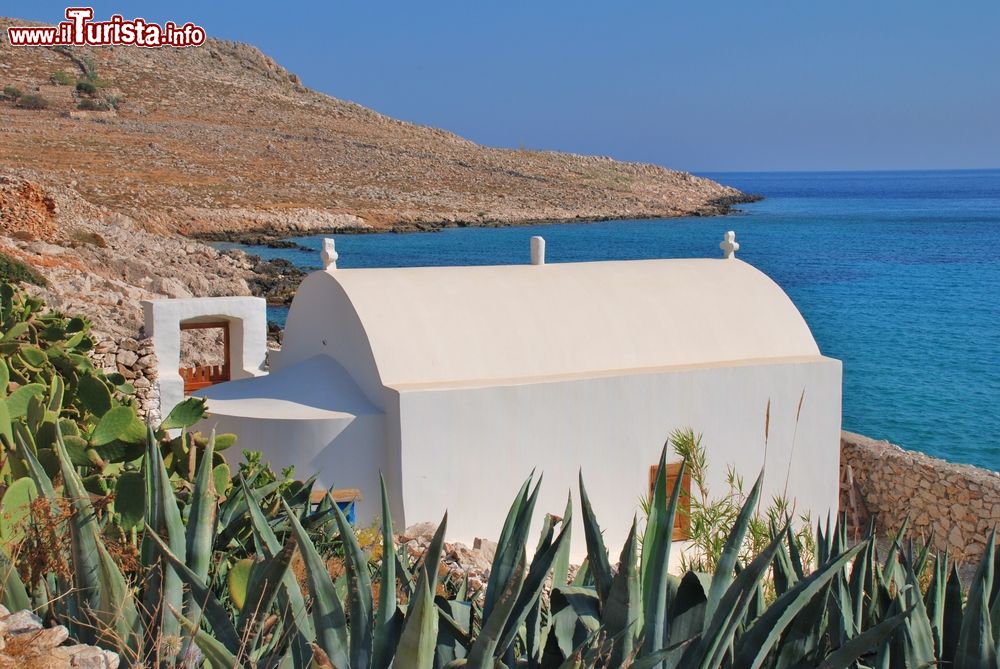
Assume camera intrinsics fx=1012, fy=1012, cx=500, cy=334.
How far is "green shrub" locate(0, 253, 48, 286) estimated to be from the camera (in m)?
19.1

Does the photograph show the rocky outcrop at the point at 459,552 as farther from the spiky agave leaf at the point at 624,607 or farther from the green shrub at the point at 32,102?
the green shrub at the point at 32,102

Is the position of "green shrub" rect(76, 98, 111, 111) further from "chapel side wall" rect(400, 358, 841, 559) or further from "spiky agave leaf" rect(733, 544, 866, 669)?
"spiky agave leaf" rect(733, 544, 866, 669)

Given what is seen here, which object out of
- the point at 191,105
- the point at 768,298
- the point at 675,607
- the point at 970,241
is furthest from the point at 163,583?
the point at 970,241

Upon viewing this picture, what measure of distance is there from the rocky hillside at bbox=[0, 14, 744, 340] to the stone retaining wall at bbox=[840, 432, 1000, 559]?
24988mm

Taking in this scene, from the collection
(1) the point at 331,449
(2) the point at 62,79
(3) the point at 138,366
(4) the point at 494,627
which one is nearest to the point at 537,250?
(1) the point at 331,449

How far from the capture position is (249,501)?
355 cm

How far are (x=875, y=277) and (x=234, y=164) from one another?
45.4 m

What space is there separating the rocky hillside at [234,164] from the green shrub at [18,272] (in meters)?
14.0

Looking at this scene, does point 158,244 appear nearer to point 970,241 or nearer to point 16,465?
point 16,465

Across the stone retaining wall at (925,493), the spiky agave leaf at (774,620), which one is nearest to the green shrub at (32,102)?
the stone retaining wall at (925,493)

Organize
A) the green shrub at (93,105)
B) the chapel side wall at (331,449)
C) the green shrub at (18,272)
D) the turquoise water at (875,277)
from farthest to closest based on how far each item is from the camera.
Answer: the green shrub at (93,105)
the turquoise water at (875,277)
the green shrub at (18,272)
the chapel side wall at (331,449)

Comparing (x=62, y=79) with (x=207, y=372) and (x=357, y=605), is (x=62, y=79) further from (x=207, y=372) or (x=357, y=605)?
(x=357, y=605)

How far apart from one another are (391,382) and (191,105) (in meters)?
76.9

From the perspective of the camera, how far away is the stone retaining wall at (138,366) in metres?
12.3
